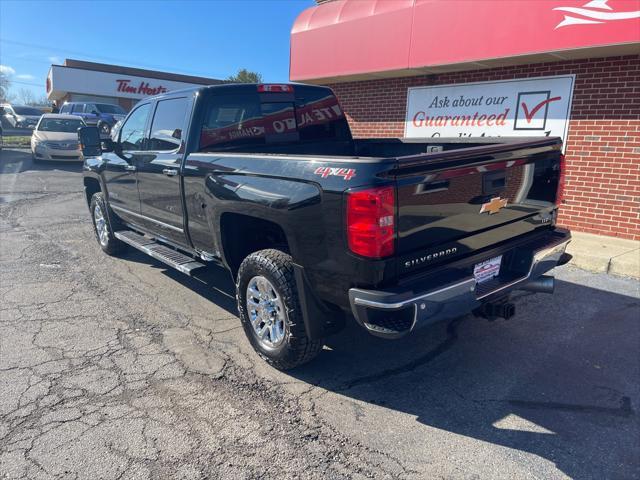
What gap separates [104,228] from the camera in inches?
253

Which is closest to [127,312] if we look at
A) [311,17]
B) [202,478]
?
[202,478]

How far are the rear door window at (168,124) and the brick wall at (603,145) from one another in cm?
578

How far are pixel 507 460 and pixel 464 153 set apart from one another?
1.77 meters

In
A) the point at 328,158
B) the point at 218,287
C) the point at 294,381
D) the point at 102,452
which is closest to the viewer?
the point at 102,452

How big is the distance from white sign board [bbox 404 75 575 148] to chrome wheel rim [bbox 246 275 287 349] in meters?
5.80

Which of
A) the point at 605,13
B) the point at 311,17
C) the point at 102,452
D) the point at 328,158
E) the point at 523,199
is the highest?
the point at 311,17

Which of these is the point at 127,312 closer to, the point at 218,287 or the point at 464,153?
the point at 218,287

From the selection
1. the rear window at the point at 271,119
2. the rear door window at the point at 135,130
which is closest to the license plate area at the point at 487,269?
the rear window at the point at 271,119

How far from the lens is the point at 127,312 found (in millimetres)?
4617

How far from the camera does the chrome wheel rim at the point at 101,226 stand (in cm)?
639

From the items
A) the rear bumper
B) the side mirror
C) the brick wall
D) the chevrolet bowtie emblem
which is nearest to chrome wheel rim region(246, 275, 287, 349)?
the rear bumper

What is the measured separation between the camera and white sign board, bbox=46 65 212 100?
3228cm

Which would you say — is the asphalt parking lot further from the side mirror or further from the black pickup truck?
the side mirror

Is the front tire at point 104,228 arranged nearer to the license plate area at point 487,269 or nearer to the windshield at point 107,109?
the license plate area at point 487,269
